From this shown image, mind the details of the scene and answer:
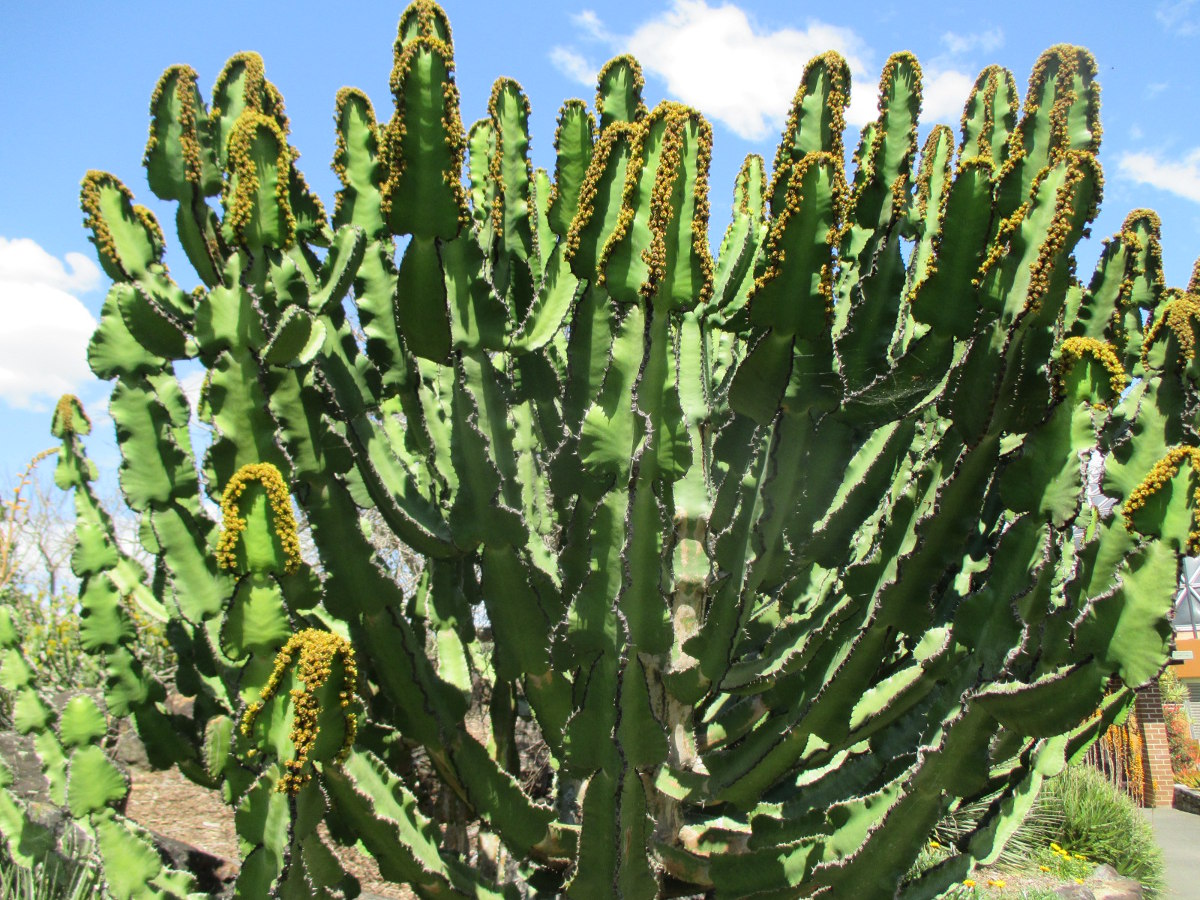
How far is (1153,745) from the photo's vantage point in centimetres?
1630

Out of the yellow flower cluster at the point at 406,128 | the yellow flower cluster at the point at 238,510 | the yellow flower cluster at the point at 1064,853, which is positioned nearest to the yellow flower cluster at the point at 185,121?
the yellow flower cluster at the point at 406,128

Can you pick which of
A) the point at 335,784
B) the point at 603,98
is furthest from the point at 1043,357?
the point at 335,784

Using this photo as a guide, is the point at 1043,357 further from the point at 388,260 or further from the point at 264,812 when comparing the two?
the point at 264,812

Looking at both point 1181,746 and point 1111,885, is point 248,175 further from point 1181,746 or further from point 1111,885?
point 1181,746

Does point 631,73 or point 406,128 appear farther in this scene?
point 631,73

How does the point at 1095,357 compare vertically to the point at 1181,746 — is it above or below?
above

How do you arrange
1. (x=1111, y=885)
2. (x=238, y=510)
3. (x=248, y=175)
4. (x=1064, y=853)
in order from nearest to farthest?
(x=238, y=510)
(x=248, y=175)
(x=1111, y=885)
(x=1064, y=853)

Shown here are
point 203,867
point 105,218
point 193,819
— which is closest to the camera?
point 105,218

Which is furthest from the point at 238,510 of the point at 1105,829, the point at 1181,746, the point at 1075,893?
the point at 1181,746

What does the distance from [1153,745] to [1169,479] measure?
1704cm

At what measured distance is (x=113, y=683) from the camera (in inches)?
135

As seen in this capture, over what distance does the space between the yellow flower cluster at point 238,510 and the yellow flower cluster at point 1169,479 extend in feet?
6.91

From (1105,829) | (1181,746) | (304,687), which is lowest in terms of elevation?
(1105,829)

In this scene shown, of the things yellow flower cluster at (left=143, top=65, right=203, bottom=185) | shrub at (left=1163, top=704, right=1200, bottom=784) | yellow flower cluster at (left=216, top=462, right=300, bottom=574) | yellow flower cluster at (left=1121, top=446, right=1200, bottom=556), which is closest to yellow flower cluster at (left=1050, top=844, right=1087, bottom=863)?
yellow flower cluster at (left=1121, top=446, right=1200, bottom=556)
